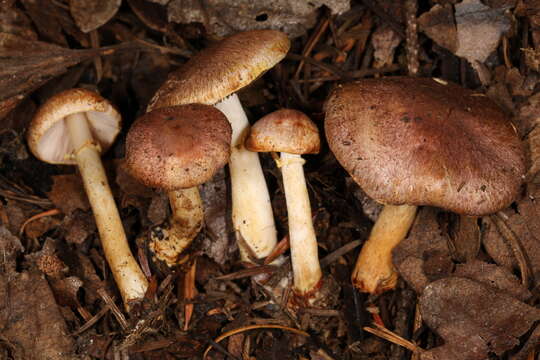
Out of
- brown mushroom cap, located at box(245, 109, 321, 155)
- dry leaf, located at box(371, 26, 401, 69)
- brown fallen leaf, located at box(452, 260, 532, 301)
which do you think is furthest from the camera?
dry leaf, located at box(371, 26, 401, 69)

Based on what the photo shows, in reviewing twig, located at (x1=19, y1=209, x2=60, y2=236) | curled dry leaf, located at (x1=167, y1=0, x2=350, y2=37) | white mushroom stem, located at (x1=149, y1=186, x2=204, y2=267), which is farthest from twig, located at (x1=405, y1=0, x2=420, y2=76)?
twig, located at (x1=19, y1=209, x2=60, y2=236)

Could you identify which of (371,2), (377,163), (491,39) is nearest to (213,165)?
(377,163)

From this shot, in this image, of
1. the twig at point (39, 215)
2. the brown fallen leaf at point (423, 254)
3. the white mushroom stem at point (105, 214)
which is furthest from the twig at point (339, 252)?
the twig at point (39, 215)

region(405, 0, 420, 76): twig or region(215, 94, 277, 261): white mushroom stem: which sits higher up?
region(405, 0, 420, 76): twig

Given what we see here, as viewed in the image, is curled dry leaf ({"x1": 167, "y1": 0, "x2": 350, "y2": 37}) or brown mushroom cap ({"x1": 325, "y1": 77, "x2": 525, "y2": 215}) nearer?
brown mushroom cap ({"x1": 325, "y1": 77, "x2": 525, "y2": 215})

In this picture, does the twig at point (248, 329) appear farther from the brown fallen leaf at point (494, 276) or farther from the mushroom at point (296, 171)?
the brown fallen leaf at point (494, 276)

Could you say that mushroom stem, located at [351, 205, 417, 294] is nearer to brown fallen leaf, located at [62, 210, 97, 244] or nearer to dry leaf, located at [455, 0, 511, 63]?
dry leaf, located at [455, 0, 511, 63]
